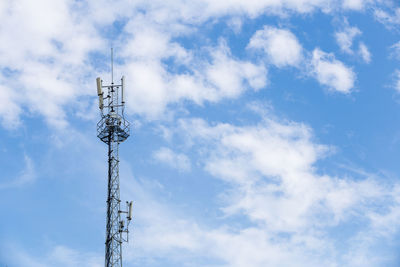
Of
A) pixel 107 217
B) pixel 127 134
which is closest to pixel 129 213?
pixel 107 217

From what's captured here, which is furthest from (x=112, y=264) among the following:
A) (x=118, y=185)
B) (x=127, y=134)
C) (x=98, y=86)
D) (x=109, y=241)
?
(x=98, y=86)

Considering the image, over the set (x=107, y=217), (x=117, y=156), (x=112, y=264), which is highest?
(x=117, y=156)

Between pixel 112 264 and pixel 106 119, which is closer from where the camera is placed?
pixel 112 264

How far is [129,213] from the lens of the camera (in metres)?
66.2

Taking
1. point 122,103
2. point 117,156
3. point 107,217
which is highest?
point 122,103

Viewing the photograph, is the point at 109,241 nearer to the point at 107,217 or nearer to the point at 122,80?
the point at 107,217

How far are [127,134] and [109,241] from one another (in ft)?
36.2

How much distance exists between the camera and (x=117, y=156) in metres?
67.1

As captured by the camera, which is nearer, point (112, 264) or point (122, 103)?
point (112, 264)

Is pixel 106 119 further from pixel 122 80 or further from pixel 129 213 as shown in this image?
pixel 129 213

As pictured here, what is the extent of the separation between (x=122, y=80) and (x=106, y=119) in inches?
196

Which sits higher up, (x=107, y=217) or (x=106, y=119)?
(x=106, y=119)

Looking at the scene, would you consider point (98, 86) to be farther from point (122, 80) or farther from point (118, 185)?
point (118, 185)

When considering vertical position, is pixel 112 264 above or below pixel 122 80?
below
